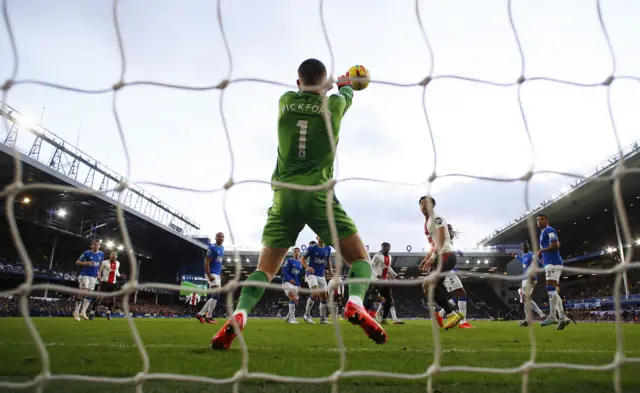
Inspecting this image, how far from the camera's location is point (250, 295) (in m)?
3.27

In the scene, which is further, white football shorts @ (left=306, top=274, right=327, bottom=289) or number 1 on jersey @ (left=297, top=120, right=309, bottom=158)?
white football shorts @ (left=306, top=274, right=327, bottom=289)

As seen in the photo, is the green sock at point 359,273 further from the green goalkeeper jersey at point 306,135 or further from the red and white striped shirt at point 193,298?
the red and white striped shirt at point 193,298

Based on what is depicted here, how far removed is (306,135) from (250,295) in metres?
1.29

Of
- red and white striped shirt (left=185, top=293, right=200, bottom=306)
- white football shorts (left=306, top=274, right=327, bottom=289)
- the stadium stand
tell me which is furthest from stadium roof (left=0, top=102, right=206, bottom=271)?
the stadium stand

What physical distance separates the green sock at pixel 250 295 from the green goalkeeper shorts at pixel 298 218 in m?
0.25

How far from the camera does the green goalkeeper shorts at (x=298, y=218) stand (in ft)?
9.69

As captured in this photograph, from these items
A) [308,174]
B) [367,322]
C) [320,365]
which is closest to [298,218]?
[308,174]

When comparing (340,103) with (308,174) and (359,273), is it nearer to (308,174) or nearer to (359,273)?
(308,174)

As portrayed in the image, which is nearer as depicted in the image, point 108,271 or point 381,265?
point 381,265

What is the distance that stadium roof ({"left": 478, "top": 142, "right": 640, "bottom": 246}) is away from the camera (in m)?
23.3

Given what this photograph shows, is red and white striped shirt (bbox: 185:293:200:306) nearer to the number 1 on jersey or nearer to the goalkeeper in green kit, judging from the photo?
→ the goalkeeper in green kit

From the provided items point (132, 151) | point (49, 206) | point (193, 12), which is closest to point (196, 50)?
point (193, 12)

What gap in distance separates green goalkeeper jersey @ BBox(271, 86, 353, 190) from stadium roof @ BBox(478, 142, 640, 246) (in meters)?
21.1

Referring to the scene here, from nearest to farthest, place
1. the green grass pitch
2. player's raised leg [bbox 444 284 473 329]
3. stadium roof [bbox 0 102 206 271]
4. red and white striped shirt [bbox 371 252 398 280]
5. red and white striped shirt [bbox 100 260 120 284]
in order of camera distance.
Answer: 1. the green grass pitch
2. player's raised leg [bbox 444 284 473 329]
3. red and white striped shirt [bbox 371 252 398 280]
4. red and white striped shirt [bbox 100 260 120 284]
5. stadium roof [bbox 0 102 206 271]
